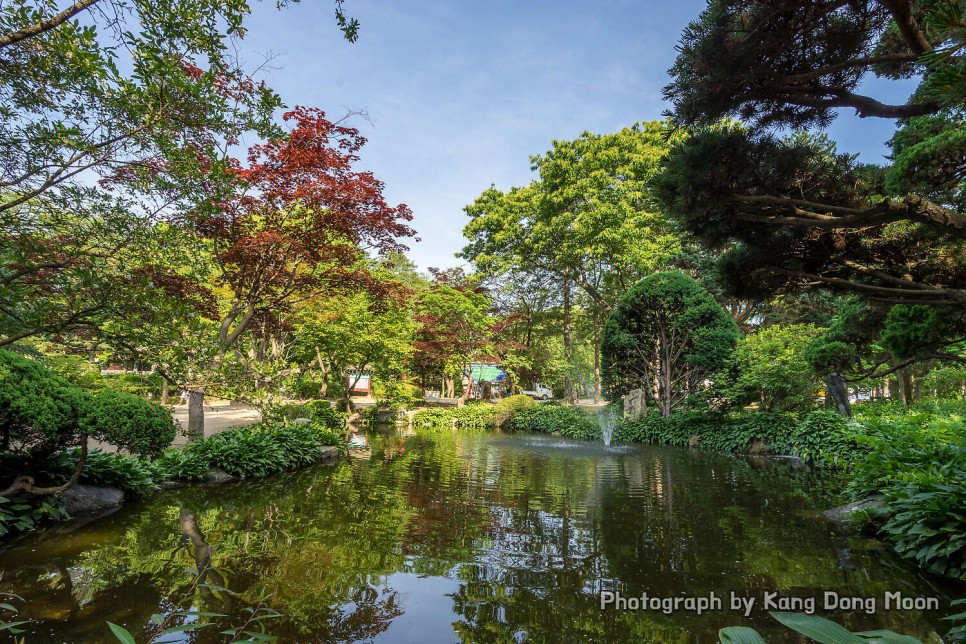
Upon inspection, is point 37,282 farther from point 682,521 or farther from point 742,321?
point 742,321

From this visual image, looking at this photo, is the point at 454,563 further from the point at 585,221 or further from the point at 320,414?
the point at 585,221

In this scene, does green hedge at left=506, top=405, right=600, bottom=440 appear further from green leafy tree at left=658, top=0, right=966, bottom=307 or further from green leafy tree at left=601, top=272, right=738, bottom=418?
green leafy tree at left=658, top=0, right=966, bottom=307

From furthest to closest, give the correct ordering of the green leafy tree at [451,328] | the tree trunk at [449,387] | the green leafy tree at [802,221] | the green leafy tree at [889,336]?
the tree trunk at [449,387], the green leafy tree at [451,328], the green leafy tree at [889,336], the green leafy tree at [802,221]

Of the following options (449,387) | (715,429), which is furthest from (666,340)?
(449,387)

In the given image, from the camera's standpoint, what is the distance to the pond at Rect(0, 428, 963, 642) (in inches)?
121

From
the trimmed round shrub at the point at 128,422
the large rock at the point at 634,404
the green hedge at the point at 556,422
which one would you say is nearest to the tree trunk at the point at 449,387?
the green hedge at the point at 556,422

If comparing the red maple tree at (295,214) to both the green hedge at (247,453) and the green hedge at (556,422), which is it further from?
the green hedge at (556,422)

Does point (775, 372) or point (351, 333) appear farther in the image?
point (351, 333)

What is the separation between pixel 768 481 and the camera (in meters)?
7.80

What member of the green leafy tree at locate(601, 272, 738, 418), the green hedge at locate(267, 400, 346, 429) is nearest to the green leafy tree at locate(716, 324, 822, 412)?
the green leafy tree at locate(601, 272, 738, 418)

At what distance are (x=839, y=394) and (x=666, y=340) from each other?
18.9ft

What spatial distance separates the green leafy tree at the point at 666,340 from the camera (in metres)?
14.3

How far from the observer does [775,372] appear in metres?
11.6

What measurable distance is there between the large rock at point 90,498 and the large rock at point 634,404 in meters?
13.8
